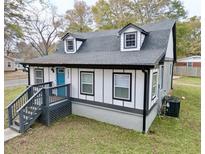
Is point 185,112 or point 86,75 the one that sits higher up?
point 86,75

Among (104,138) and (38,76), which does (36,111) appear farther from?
(38,76)

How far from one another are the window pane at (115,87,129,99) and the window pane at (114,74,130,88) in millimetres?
185

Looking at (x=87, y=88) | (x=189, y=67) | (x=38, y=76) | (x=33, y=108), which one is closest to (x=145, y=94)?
(x=87, y=88)

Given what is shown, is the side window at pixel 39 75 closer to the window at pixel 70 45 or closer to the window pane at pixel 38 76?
the window pane at pixel 38 76

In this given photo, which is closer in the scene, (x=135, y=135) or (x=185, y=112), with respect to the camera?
(x=135, y=135)

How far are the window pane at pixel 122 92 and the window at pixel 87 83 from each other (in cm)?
148

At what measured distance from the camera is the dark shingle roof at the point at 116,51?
6877 mm

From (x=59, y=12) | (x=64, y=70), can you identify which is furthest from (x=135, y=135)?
A: (x=59, y=12)

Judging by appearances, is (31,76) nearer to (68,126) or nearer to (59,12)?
(68,126)

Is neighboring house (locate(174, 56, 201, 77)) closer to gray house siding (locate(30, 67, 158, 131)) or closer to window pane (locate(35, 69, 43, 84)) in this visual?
gray house siding (locate(30, 67, 158, 131))

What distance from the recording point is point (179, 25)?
2277 centimetres

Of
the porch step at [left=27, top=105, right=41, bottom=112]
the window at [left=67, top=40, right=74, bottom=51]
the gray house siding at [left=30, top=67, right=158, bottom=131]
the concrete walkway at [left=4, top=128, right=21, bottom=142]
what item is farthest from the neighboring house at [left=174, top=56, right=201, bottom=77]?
the concrete walkway at [left=4, top=128, right=21, bottom=142]

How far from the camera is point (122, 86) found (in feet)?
23.1

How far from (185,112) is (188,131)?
265 centimetres
